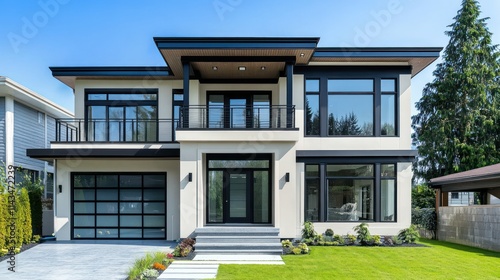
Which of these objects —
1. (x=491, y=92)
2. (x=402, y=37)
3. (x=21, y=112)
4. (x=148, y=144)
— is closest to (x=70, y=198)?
(x=148, y=144)

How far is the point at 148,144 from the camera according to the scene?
13078 millimetres

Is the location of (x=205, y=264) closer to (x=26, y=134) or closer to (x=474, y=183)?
(x=474, y=183)

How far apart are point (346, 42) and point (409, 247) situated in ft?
23.0

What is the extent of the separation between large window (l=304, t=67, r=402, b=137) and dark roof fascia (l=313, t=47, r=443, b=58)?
67cm

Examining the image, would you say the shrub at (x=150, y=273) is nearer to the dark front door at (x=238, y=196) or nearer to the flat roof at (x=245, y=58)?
the dark front door at (x=238, y=196)

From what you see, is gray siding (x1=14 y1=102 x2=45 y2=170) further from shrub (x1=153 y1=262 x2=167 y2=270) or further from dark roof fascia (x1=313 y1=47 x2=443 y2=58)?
dark roof fascia (x1=313 y1=47 x2=443 y2=58)

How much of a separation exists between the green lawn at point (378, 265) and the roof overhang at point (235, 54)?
6.12m

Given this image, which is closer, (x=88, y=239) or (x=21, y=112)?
(x=88, y=239)

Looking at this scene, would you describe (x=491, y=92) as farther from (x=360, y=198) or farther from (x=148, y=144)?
(x=148, y=144)

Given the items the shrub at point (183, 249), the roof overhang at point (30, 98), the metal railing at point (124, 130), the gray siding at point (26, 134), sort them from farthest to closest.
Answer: the gray siding at point (26, 134) < the metal railing at point (124, 130) < the roof overhang at point (30, 98) < the shrub at point (183, 249)


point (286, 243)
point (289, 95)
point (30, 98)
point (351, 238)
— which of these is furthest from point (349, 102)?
point (30, 98)

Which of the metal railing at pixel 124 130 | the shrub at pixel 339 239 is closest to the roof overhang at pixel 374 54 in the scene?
the shrub at pixel 339 239

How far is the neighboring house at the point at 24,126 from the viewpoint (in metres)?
14.6

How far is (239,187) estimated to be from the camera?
12.9 meters
